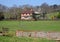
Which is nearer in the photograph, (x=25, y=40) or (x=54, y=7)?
(x=25, y=40)

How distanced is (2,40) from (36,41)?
2.76m

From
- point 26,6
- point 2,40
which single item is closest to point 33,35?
point 2,40

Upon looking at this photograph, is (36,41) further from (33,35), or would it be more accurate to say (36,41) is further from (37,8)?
(37,8)

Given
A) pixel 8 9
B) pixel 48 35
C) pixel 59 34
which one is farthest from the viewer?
pixel 8 9

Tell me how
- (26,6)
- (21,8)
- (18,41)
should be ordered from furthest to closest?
(26,6)
(21,8)
(18,41)

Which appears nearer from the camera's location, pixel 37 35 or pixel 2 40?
pixel 2 40

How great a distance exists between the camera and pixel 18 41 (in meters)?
15.7

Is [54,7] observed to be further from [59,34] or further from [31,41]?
[31,41]

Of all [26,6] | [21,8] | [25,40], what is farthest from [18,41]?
[26,6]

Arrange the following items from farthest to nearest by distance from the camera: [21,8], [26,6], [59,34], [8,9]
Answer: [26,6] → [21,8] → [8,9] → [59,34]

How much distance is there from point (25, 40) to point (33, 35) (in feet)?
13.1

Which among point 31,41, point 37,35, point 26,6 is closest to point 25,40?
point 31,41

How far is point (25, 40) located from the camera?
16.2m

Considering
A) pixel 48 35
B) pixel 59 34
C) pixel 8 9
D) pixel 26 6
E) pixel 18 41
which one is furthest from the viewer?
pixel 26 6
